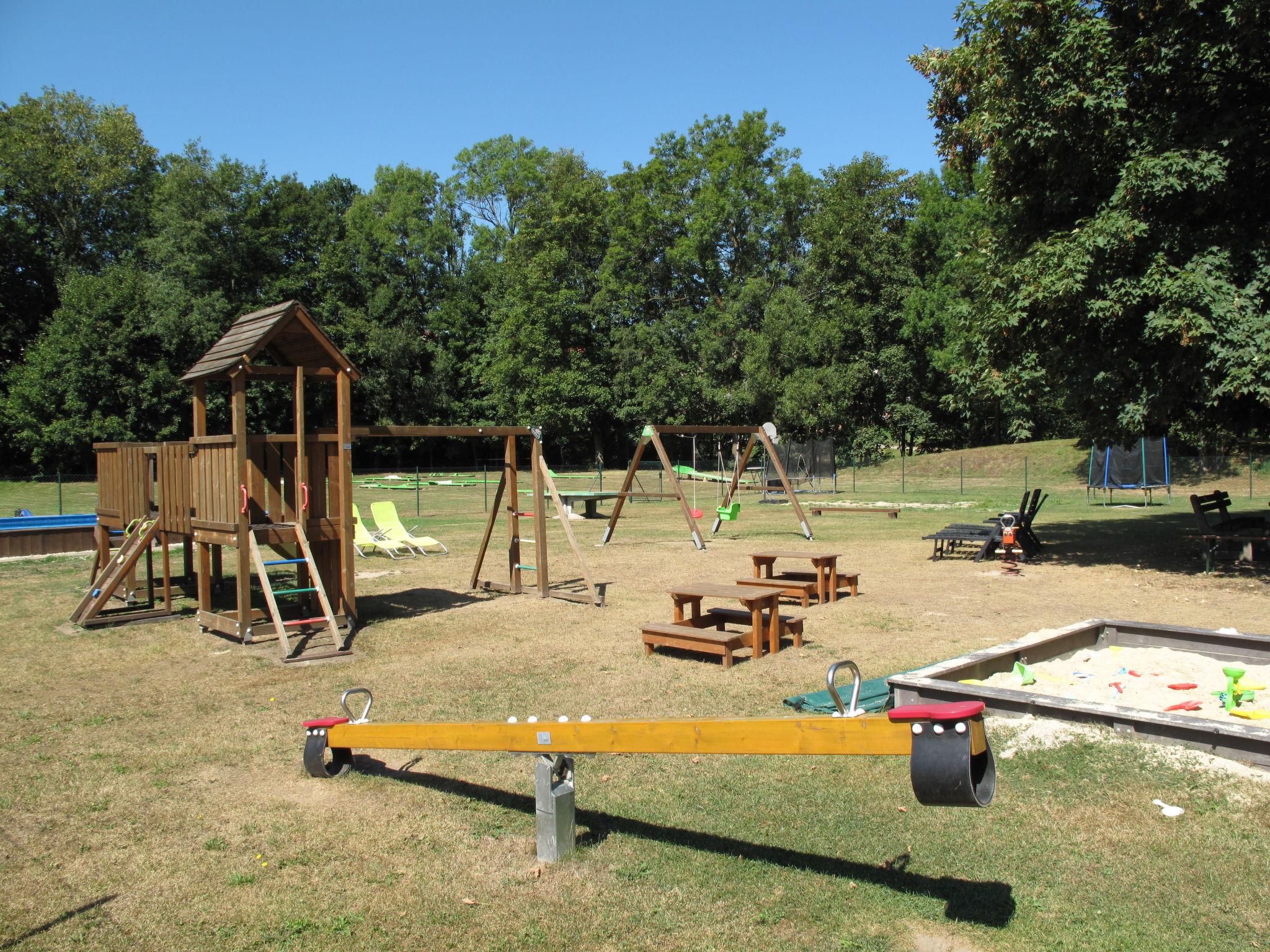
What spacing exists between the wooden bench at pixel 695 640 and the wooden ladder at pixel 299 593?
2.96 metres

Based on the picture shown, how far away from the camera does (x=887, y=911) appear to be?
395cm

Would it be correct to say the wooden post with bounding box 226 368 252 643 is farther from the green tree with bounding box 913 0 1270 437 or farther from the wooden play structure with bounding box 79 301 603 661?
the green tree with bounding box 913 0 1270 437

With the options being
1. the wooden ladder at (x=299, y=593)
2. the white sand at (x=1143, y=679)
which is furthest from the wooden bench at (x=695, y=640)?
the wooden ladder at (x=299, y=593)

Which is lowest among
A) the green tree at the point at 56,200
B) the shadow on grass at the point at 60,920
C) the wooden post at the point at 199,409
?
the shadow on grass at the point at 60,920

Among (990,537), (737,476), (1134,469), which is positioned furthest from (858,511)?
(1134,469)

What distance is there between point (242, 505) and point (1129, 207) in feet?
39.6

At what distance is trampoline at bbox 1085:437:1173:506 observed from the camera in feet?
98.2

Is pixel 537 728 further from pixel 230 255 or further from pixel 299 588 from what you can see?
pixel 230 255

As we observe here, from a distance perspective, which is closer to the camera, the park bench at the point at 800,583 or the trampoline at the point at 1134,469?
the park bench at the point at 800,583

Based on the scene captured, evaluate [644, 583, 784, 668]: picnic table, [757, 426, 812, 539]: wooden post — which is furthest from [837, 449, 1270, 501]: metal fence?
[644, 583, 784, 668]: picnic table

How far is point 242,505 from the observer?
961cm

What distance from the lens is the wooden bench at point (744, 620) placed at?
30.3 feet

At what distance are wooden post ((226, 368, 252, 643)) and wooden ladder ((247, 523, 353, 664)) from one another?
0.29 ft

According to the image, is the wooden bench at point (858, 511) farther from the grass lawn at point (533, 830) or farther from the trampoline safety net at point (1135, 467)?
the grass lawn at point (533, 830)
